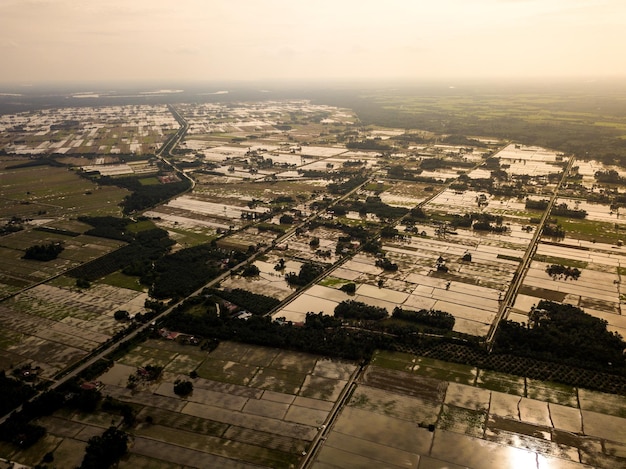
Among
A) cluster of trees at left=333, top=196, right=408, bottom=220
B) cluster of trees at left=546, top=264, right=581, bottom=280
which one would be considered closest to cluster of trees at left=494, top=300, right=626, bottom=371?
A: cluster of trees at left=546, top=264, right=581, bottom=280

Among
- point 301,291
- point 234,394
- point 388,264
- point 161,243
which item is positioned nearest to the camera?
point 234,394

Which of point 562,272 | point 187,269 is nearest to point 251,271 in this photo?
point 187,269

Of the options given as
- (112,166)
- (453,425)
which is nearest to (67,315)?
(453,425)

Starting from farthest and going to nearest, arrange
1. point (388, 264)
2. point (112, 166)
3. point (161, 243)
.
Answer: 1. point (112, 166)
2. point (161, 243)
3. point (388, 264)

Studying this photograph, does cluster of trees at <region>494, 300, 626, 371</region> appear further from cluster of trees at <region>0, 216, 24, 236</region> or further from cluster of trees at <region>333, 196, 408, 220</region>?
cluster of trees at <region>0, 216, 24, 236</region>

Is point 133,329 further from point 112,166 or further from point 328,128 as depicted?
point 328,128

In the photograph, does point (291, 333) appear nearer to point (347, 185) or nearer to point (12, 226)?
point (12, 226)

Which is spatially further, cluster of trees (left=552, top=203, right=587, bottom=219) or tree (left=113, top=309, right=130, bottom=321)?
cluster of trees (left=552, top=203, right=587, bottom=219)

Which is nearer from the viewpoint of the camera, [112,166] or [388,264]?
[388,264]
